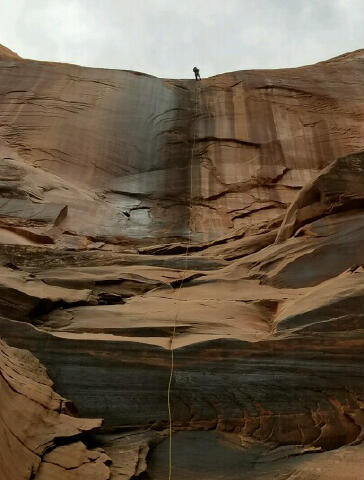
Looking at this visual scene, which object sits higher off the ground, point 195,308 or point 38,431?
point 195,308

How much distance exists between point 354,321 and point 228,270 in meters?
2.58

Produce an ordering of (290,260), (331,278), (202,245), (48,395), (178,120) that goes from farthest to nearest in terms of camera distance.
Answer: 1. (178,120)
2. (202,245)
3. (290,260)
4. (331,278)
5. (48,395)

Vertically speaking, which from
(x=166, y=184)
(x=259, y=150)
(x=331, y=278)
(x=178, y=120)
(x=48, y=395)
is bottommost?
(x=48, y=395)

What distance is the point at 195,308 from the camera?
23.6 feet

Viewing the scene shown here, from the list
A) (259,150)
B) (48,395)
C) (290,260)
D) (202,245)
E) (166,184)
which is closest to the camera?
(48,395)

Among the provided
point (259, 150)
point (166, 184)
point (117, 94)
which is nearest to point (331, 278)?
point (166, 184)

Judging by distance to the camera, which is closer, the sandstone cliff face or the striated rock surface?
the striated rock surface

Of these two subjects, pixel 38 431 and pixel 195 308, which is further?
pixel 195 308

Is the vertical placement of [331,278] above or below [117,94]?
below

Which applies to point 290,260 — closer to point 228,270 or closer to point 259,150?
point 228,270

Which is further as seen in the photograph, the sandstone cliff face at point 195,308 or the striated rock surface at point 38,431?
the sandstone cliff face at point 195,308

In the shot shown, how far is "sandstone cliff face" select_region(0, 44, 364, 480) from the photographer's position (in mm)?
5547

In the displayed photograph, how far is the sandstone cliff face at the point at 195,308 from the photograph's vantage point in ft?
18.2

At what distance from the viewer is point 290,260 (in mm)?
7668
